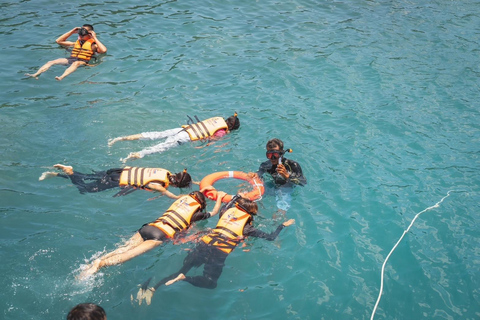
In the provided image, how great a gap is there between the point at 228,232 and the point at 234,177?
186 centimetres

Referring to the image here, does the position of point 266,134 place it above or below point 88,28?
below

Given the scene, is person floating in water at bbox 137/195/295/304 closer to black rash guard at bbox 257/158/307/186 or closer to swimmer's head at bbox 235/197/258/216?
swimmer's head at bbox 235/197/258/216

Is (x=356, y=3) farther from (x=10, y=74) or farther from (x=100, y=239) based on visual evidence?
(x=100, y=239)

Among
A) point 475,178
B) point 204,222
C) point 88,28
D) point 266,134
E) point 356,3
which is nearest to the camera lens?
A: point 204,222

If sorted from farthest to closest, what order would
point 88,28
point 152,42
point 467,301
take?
point 152,42, point 88,28, point 467,301

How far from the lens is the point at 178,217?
6.50 m

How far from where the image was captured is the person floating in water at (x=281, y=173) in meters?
7.53

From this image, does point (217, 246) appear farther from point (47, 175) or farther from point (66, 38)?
point (66, 38)

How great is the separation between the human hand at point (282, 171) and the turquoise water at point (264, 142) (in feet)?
1.93

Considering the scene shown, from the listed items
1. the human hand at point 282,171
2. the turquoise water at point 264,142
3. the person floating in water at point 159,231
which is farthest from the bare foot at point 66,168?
the human hand at point 282,171

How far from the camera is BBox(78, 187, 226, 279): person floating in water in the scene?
5.98 m

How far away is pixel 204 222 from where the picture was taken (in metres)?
7.23

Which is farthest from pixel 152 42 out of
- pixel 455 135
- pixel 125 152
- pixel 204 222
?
pixel 455 135

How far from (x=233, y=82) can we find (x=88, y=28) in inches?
170
